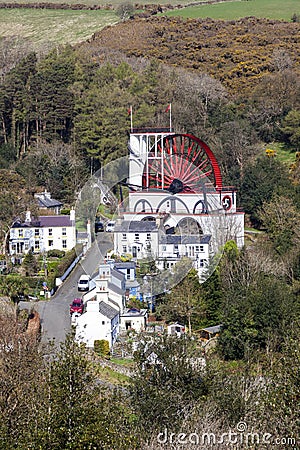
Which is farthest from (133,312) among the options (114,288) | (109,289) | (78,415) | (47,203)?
(78,415)

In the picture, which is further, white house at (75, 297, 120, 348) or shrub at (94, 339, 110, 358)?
white house at (75, 297, 120, 348)

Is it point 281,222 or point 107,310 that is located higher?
point 281,222

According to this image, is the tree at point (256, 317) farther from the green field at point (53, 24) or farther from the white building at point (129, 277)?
the green field at point (53, 24)

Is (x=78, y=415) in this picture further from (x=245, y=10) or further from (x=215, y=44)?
(x=245, y=10)

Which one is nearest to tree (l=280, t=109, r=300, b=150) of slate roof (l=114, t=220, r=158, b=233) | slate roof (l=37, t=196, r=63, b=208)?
slate roof (l=37, t=196, r=63, b=208)

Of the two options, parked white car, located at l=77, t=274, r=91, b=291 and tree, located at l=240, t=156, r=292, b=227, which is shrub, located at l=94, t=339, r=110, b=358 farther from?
tree, located at l=240, t=156, r=292, b=227

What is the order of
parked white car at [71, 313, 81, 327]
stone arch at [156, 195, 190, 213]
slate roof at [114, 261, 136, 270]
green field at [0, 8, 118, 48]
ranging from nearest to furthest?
parked white car at [71, 313, 81, 327], slate roof at [114, 261, 136, 270], stone arch at [156, 195, 190, 213], green field at [0, 8, 118, 48]
